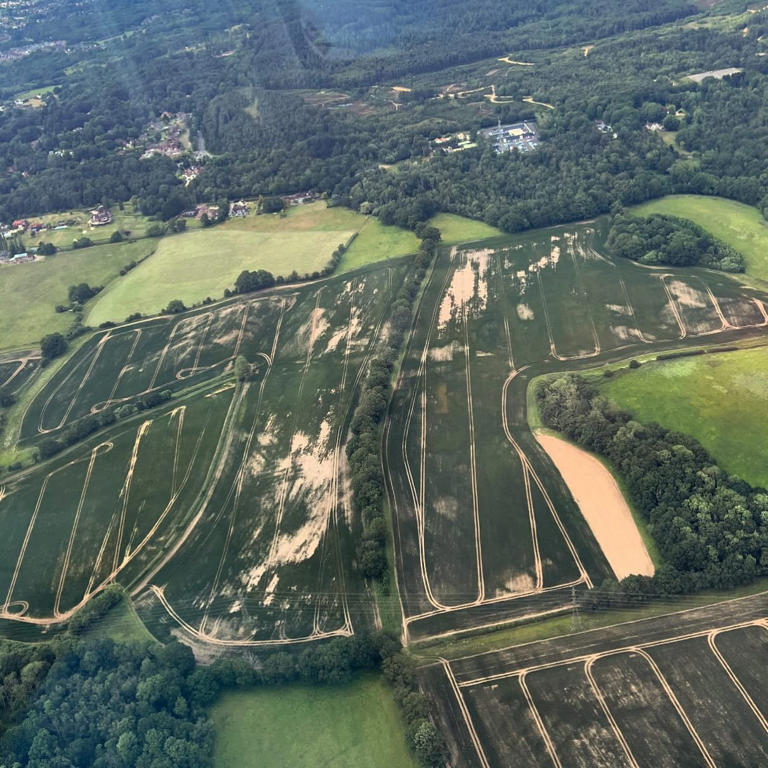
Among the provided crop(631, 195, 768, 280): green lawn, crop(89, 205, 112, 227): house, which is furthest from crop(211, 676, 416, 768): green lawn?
crop(89, 205, 112, 227): house

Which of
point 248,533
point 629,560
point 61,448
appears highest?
point 61,448

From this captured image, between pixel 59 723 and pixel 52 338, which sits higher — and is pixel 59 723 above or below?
below

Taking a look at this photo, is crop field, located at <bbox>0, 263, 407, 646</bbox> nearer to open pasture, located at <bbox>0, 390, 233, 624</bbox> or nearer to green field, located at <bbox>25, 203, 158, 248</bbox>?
open pasture, located at <bbox>0, 390, 233, 624</bbox>

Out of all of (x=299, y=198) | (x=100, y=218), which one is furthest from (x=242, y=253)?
(x=100, y=218)

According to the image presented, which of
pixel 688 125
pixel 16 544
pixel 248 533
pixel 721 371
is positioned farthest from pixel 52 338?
pixel 688 125

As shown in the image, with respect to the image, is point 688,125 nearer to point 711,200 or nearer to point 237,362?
point 711,200

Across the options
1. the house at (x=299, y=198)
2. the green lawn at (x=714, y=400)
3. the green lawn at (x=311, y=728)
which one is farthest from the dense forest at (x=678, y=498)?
the house at (x=299, y=198)

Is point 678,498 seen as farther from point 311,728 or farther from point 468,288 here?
point 468,288

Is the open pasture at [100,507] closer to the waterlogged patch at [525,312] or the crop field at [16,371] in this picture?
the crop field at [16,371]
